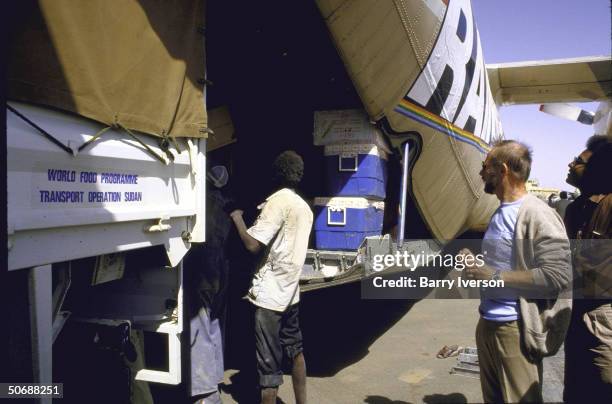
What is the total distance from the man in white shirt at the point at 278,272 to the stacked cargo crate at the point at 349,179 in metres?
0.88

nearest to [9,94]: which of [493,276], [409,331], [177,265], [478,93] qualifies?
[177,265]

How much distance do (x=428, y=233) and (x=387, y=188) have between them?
0.85 metres

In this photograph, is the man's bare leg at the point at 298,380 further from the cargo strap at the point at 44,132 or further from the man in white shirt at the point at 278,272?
the cargo strap at the point at 44,132

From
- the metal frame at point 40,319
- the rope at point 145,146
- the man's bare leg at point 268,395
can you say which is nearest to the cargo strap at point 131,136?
the rope at point 145,146

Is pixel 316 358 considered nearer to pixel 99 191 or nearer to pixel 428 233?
pixel 428 233

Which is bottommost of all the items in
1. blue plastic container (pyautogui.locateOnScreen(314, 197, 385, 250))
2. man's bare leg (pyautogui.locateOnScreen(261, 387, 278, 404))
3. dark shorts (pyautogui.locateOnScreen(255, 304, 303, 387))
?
man's bare leg (pyautogui.locateOnScreen(261, 387, 278, 404))

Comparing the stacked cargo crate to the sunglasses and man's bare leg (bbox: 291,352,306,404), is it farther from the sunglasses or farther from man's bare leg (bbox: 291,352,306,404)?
the sunglasses

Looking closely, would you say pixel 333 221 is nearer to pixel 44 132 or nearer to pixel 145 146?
pixel 145 146

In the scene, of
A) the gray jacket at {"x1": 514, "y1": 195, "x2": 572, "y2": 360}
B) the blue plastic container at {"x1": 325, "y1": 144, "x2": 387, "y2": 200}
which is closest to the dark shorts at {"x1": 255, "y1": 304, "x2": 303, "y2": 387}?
the blue plastic container at {"x1": 325, "y1": 144, "x2": 387, "y2": 200}

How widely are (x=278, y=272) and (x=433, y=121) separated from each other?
86.9 inches

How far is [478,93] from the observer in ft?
18.2

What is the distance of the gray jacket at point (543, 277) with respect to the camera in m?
2.02

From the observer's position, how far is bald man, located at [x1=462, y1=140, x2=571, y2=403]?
2.03m

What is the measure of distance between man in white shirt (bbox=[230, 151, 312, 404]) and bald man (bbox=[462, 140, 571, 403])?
3.82ft
